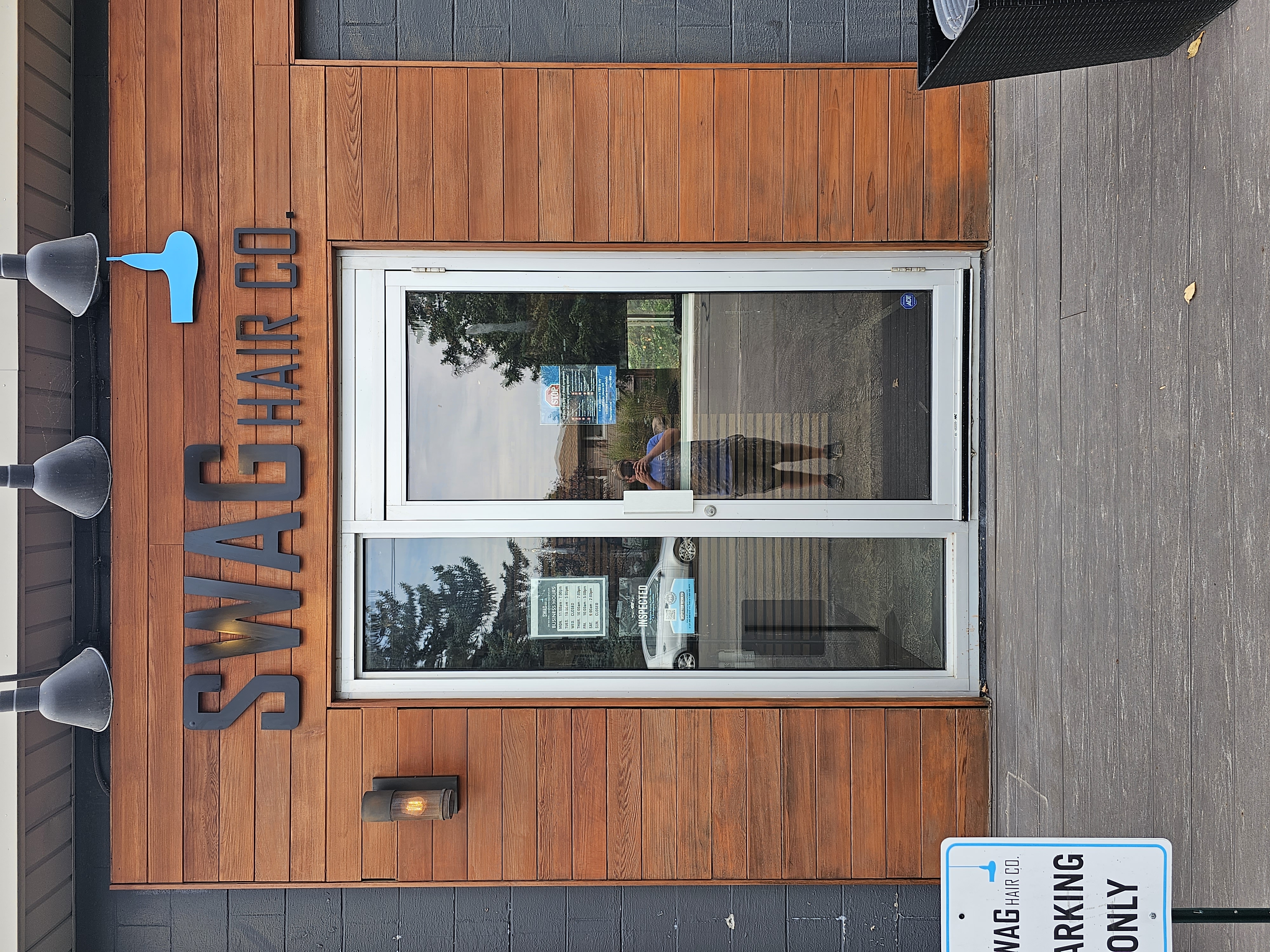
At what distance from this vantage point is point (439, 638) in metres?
2.32

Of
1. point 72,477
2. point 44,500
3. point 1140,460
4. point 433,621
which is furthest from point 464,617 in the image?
point 1140,460

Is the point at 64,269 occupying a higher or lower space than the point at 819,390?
higher

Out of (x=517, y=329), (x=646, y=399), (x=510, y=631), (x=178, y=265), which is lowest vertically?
(x=510, y=631)

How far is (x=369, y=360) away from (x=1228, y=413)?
219cm

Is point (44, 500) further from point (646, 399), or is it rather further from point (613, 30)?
point (613, 30)

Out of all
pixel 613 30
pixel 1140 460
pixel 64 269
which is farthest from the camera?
pixel 613 30

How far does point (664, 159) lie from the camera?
7.39 ft

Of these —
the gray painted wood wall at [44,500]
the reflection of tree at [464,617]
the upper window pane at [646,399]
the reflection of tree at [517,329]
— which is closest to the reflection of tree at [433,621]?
the reflection of tree at [464,617]

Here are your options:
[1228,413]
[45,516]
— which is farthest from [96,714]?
[1228,413]

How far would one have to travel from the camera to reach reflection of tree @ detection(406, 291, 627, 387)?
7.62 ft

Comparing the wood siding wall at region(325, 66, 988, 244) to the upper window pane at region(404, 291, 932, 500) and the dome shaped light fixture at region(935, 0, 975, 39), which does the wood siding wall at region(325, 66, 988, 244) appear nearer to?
the upper window pane at region(404, 291, 932, 500)

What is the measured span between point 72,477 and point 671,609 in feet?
5.75

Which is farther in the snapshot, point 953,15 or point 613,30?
point 613,30

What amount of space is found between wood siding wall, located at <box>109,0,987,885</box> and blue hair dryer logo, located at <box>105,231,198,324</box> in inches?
1.3
